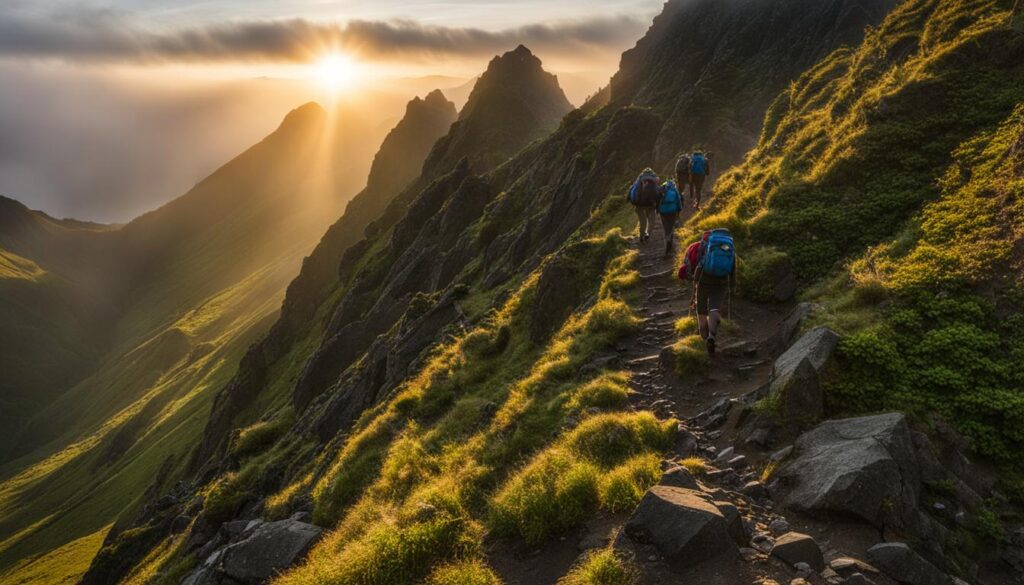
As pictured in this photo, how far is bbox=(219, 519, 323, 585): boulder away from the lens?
1259 cm

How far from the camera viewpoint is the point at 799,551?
745 cm

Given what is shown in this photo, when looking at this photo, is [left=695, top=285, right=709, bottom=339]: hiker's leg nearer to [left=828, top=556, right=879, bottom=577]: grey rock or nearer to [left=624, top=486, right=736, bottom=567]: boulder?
[left=624, top=486, right=736, bottom=567]: boulder

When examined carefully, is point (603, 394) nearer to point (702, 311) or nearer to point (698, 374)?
point (698, 374)

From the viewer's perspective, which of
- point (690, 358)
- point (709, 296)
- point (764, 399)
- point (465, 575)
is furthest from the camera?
point (709, 296)

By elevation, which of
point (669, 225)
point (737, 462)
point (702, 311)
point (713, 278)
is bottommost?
point (737, 462)

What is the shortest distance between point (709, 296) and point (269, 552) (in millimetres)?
11945

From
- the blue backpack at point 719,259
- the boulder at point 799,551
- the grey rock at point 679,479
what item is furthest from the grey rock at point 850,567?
the blue backpack at point 719,259

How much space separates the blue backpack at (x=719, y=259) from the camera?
46.1 ft

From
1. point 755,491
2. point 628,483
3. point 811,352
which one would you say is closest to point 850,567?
point 755,491

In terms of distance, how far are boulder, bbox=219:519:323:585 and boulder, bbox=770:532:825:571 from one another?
9.73m

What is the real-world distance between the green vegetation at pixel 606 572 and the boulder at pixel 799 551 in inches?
75.0

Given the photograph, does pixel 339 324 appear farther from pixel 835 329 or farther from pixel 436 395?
pixel 835 329

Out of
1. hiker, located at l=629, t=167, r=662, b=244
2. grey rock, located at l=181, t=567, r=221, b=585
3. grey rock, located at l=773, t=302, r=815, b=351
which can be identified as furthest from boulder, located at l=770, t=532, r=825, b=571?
hiker, located at l=629, t=167, r=662, b=244

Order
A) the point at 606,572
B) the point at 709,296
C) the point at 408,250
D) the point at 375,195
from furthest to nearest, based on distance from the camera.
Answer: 1. the point at 375,195
2. the point at 408,250
3. the point at 709,296
4. the point at 606,572
